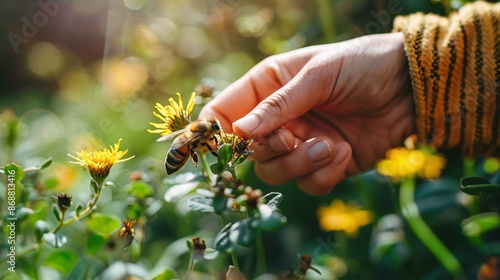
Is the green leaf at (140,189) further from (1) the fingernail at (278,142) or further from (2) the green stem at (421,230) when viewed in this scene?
(2) the green stem at (421,230)

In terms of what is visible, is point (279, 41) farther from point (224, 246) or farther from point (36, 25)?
point (36, 25)

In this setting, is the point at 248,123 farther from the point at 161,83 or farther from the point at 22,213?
the point at 161,83

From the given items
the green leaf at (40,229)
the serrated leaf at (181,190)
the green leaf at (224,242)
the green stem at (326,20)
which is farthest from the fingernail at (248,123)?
the green stem at (326,20)

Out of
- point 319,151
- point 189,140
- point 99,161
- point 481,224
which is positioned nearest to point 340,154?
point 319,151

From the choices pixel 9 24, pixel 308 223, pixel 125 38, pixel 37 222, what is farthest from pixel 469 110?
pixel 9 24

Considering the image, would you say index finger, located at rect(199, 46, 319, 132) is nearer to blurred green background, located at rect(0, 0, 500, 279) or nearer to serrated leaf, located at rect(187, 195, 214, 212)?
blurred green background, located at rect(0, 0, 500, 279)

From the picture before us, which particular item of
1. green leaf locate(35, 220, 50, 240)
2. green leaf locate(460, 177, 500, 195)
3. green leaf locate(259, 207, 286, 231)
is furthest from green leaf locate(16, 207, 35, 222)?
green leaf locate(460, 177, 500, 195)
